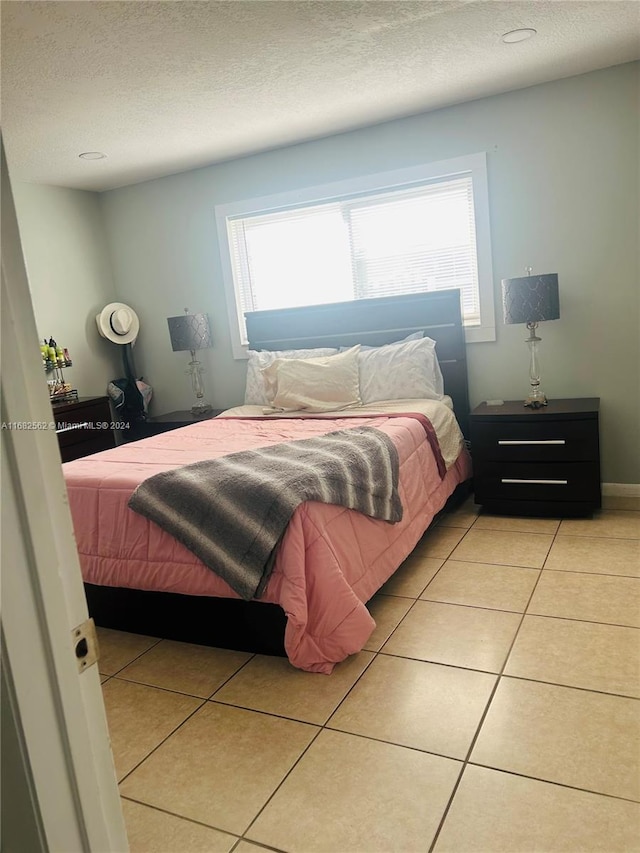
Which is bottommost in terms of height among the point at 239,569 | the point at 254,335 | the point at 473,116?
the point at 239,569

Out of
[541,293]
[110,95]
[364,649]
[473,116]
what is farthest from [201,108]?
[364,649]

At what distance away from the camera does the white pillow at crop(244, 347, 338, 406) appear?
4.32 metres

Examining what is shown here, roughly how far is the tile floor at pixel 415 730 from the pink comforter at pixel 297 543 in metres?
0.17

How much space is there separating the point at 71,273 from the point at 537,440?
3.72 meters

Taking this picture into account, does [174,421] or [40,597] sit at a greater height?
[40,597]

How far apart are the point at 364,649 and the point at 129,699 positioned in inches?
34.7

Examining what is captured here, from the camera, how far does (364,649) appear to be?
2.40 meters

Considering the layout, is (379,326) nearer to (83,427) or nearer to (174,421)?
(174,421)

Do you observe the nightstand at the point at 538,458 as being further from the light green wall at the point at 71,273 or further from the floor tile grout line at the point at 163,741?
the light green wall at the point at 71,273

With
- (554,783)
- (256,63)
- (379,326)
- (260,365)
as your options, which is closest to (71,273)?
(260,365)

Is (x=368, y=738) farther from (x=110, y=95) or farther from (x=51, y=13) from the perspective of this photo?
(x=110, y=95)

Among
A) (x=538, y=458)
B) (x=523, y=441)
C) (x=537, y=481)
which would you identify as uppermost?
(x=523, y=441)

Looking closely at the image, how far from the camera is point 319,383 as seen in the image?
13.1 feet

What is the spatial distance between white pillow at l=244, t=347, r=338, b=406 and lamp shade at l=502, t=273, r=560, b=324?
125 centimetres
